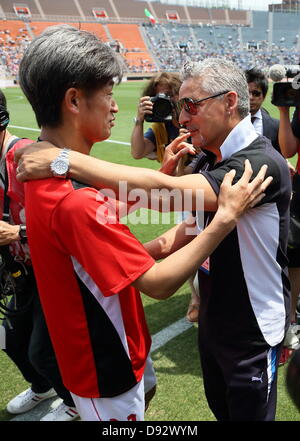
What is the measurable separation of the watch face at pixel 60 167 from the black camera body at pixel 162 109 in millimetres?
2338

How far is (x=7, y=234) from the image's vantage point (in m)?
2.39

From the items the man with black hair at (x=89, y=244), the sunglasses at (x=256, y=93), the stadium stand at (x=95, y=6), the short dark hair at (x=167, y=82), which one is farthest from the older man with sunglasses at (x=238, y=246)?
the stadium stand at (x=95, y=6)

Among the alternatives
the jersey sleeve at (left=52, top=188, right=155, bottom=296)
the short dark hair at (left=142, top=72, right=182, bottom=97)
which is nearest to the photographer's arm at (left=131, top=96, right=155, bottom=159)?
the short dark hair at (left=142, top=72, right=182, bottom=97)

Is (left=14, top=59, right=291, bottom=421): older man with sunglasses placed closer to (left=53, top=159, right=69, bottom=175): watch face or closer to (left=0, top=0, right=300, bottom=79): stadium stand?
(left=53, top=159, right=69, bottom=175): watch face

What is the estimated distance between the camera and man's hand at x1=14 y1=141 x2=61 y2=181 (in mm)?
1397

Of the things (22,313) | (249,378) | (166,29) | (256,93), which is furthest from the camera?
(166,29)

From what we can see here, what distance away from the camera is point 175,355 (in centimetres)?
334

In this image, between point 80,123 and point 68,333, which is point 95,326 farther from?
point 80,123

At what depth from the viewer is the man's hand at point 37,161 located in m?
1.40

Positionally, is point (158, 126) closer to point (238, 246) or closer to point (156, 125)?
point (156, 125)

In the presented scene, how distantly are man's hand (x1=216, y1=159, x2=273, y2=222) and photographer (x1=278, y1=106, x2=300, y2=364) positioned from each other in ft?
6.19

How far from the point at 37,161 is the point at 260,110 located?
114 inches

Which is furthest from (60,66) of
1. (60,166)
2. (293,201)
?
(293,201)

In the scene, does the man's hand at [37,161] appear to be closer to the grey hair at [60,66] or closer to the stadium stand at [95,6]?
the grey hair at [60,66]
